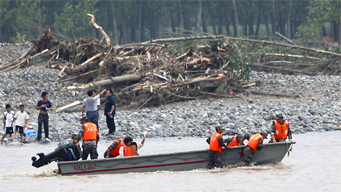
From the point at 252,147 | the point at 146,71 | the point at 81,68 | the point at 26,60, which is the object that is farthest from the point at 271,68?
the point at 252,147

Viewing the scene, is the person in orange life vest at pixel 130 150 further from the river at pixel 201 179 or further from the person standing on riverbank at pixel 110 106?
the person standing on riverbank at pixel 110 106

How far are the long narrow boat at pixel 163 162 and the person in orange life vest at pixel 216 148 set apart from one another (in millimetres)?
159

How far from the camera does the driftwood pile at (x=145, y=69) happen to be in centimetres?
2136

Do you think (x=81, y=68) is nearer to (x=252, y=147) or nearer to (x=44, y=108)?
(x=44, y=108)

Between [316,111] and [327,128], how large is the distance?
184 centimetres

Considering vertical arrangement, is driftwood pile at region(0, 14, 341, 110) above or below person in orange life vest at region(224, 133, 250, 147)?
above

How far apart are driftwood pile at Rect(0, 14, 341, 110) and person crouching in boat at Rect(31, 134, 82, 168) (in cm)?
937

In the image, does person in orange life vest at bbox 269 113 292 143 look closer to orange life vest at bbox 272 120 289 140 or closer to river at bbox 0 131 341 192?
orange life vest at bbox 272 120 289 140

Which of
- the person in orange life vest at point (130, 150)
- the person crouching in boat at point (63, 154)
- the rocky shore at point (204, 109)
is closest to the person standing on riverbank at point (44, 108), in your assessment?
the rocky shore at point (204, 109)

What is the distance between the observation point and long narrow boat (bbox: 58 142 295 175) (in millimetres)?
11133

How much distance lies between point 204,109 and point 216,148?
29.4 ft

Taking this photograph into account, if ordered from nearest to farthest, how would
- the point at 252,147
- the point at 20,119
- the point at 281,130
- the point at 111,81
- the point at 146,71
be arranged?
the point at 252,147
the point at 281,130
the point at 20,119
the point at 111,81
the point at 146,71

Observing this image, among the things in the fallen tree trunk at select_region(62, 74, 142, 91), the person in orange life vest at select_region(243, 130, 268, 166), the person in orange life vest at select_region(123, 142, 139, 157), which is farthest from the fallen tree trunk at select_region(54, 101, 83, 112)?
the person in orange life vest at select_region(243, 130, 268, 166)

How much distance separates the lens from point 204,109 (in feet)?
66.9
